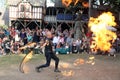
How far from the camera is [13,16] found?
3662 centimetres

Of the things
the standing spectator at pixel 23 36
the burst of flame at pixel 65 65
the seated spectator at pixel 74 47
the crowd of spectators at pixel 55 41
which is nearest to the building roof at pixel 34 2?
the crowd of spectators at pixel 55 41

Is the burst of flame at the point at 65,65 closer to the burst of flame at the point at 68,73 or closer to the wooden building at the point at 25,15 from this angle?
the burst of flame at the point at 68,73

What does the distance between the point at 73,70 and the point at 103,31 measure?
547cm

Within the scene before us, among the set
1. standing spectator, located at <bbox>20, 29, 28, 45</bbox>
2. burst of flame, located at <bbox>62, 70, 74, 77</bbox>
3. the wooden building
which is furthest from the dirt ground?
the wooden building

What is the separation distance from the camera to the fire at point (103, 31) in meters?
20.5

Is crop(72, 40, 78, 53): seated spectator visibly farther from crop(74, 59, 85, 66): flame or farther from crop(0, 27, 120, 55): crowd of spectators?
crop(74, 59, 85, 66): flame

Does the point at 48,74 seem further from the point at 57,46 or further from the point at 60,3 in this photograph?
the point at 60,3

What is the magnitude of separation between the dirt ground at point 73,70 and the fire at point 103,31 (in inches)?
58.0

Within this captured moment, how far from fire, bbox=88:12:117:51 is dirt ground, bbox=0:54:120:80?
147cm

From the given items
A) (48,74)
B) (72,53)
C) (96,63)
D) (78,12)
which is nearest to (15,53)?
(72,53)

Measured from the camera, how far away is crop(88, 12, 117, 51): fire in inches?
806

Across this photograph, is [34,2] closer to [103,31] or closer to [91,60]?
[103,31]

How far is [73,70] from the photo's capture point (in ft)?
54.3

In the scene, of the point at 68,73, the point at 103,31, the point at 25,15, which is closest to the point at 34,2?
the point at 25,15
